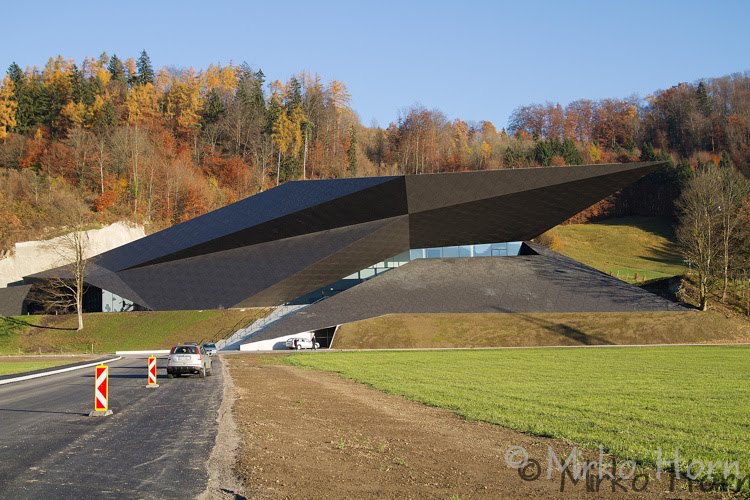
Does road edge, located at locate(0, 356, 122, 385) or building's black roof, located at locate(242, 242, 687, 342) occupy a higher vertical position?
building's black roof, located at locate(242, 242, 687, 342)

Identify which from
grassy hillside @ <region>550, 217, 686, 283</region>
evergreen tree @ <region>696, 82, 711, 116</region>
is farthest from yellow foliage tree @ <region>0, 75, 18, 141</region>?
evergreen tree @ <region>696, 82, 711, 116</region>

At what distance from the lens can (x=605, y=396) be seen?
1602 cm

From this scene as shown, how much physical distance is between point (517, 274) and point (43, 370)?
116ft

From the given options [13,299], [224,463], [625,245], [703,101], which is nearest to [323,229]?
[13,299]

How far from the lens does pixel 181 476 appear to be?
8.20 metres

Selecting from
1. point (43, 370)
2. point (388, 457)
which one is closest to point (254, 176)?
point (43, 370)

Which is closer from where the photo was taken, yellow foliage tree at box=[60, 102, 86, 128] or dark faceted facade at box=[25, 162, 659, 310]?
dark faceted facade at box=[25, 162, 659, 310]

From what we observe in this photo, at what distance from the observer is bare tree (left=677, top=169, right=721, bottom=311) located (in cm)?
5234

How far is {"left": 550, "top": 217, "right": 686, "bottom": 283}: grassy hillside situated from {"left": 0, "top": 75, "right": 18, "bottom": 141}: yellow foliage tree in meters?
75.3

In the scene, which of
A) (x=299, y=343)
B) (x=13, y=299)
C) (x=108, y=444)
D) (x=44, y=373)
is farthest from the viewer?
(x=13, y=299)

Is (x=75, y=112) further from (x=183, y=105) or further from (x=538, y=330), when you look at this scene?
(x=538, y=330)

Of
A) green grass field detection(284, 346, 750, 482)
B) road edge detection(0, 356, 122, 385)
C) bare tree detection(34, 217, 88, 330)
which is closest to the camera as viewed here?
green grass field detection(284, 346, 750, 482)

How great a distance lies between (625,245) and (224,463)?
3858 inches

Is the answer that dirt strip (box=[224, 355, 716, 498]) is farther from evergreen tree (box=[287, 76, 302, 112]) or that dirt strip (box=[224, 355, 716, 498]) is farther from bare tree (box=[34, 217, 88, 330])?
evergreen tree (box=[287, 76, 302, 112])
